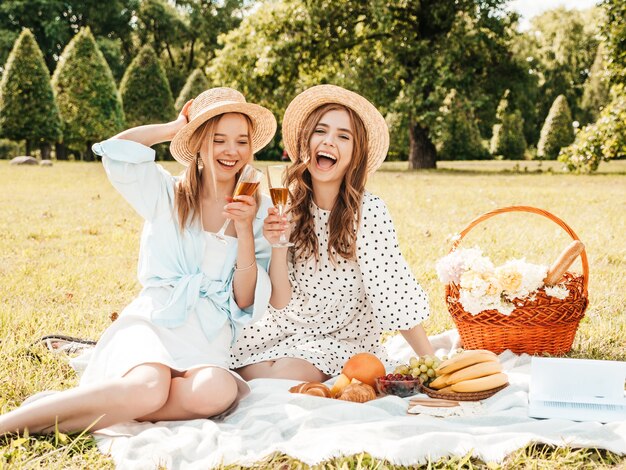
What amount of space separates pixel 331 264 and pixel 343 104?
889 mm

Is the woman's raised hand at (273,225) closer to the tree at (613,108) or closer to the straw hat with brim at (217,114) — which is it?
the straw hat with brim at (217,114)

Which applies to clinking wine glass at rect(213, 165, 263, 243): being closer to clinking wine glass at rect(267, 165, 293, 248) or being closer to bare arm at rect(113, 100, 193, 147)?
clinking wine glass at rect(267, 165, 293, 248)

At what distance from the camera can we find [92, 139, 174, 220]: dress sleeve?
11.6 feet

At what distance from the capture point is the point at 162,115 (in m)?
25.7

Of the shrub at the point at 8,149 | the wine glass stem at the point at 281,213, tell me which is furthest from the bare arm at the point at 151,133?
the shrub at the point at 8,149

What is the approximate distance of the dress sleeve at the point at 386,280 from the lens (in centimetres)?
377

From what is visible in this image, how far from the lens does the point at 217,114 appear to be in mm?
3617

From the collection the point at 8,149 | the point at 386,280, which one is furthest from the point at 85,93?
the point at 386,280

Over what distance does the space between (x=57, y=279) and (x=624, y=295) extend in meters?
4.65

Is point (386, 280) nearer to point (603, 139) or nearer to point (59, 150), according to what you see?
point (603, 139)

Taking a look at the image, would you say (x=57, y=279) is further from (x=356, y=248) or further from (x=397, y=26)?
(x=397, y=26)

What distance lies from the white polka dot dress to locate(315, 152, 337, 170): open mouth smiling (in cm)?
28

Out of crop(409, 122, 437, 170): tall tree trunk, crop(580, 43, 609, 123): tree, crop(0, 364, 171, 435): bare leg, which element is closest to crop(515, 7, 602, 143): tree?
crop(580, 43, 609, 123): tree

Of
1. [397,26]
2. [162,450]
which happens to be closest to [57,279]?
[162,450]
